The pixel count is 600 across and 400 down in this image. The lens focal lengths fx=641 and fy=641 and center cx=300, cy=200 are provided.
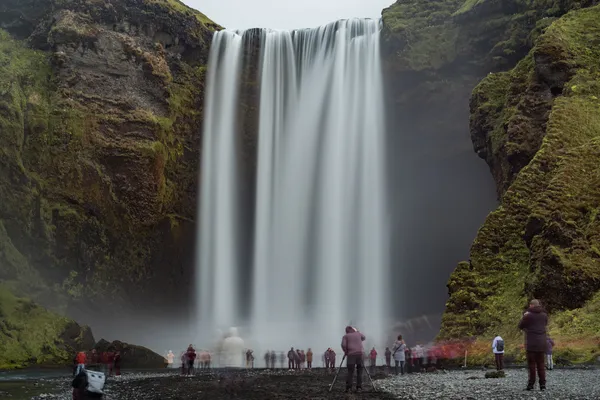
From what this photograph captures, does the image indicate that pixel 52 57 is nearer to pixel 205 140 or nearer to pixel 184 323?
pixel 205 140

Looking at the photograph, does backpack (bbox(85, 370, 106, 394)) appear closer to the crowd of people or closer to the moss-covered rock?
the crowd of people

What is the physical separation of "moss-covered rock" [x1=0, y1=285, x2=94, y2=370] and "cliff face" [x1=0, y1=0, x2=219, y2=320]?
356 cm

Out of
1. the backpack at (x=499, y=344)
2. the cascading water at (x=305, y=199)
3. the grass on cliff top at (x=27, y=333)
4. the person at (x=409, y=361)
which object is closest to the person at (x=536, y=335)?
the backpack at (x=499, y=344)

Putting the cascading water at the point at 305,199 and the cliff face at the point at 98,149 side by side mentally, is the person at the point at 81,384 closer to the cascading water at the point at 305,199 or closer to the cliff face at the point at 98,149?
the cliff face at the point at 98,149

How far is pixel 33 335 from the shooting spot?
37.3m

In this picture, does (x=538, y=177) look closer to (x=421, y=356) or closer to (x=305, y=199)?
(x=421, y=356)

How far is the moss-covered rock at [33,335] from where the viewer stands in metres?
35.8

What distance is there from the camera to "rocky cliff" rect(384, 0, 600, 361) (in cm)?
2530

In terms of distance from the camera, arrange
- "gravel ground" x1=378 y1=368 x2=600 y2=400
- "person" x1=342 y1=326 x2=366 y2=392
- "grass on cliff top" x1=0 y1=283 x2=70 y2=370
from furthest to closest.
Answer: "grass on cliff top" x1=0 y1=283 x2=70 y2=370
"person" x1=342 y1=326 x2=366 y2=392
"gravel ground" x1=378 y1=368 x2=600 y2=400

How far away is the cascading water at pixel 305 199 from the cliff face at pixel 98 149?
8.35ft

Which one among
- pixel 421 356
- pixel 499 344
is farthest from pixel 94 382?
pixel 421 356

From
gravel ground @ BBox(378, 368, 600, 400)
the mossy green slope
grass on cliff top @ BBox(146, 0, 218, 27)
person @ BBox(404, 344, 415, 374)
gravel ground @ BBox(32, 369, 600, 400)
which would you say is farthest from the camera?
grass on cliff top @ BBox(146, 0, 218, 27)

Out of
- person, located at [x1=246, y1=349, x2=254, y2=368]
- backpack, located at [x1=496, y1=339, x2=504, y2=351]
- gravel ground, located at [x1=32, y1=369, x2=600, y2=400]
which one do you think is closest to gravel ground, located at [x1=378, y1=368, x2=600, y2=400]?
gravel ground, located at [x1=32, y1=369, x2=600, y2=400]

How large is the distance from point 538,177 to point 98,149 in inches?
1223
